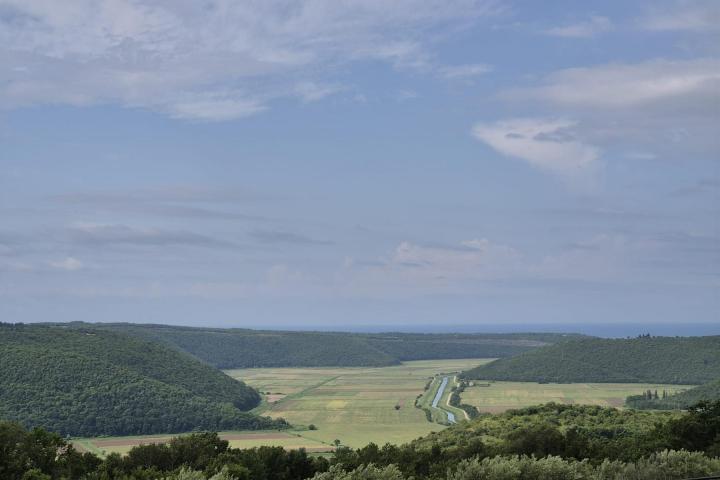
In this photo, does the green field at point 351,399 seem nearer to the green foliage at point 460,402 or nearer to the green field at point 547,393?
Result: the green foliage at point 460,402

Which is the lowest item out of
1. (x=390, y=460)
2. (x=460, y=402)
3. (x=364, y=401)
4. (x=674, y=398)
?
(x=364, y=401)

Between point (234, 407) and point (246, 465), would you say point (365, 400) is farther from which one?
point (246, 465)

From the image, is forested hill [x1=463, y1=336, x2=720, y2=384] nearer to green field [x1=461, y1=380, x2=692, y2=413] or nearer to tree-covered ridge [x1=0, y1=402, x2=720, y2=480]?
green field [x1=461, y1=380, x2=692, y2=413]

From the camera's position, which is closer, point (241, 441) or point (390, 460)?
point (390, 460)

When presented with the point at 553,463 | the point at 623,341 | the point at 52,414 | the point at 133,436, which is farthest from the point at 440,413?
the point at 553,463

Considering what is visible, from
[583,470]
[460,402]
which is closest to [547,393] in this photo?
[460,402]

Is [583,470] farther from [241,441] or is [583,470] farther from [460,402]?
[460,402]

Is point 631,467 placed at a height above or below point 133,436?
above
